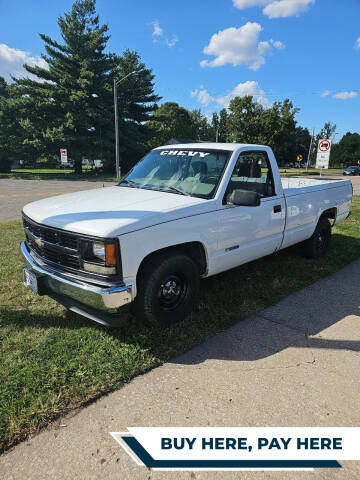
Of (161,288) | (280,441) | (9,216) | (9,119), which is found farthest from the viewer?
(9,119)

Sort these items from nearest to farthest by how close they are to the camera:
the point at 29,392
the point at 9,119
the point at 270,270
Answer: the point at 29,392, the point at 270,270, the point at 9,119

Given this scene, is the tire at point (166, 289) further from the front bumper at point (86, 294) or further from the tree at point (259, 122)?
the tree at point (259, 122)

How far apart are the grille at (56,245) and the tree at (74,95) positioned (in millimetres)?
29610

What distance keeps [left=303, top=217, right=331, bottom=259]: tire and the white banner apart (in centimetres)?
389

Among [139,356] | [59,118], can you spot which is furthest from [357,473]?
[59,118]

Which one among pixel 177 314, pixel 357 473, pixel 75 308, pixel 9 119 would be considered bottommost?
pixel 357 473

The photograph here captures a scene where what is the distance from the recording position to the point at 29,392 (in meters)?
2.53

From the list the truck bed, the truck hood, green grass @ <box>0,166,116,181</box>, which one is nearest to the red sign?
the truck bed

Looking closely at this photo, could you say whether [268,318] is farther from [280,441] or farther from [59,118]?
[59,118]

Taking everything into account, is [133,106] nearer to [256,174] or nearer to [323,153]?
[323,153]

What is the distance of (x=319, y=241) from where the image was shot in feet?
19.7

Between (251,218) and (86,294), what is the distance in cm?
216

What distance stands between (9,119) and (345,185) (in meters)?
33.1

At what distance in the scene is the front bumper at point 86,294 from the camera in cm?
275
